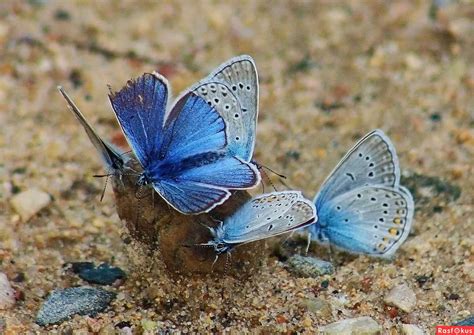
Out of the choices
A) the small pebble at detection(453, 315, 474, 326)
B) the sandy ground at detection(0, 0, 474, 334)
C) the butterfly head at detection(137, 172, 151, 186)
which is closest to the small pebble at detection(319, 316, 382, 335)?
the sandy ground at detection(0, 0, 474, 334)

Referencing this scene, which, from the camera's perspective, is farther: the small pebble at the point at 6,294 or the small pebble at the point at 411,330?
the small pebble at the point at 6,294

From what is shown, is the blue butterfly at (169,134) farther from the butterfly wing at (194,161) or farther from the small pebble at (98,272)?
the small pebble at (98,272)

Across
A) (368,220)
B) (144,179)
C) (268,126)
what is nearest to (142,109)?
(144,179)

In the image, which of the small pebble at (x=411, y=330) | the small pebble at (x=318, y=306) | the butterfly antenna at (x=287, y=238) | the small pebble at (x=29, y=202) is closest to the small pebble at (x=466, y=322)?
the small pebble at (x=411, y=330)

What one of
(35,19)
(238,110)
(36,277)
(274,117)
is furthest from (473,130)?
(35,19)

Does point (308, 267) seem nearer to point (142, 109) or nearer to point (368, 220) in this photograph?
point (368, 220)

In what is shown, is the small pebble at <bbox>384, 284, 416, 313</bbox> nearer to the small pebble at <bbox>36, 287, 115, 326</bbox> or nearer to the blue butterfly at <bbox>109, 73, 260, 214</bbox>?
the blue butterfly at <bbox>109, 73, 260, 214</bbox>
